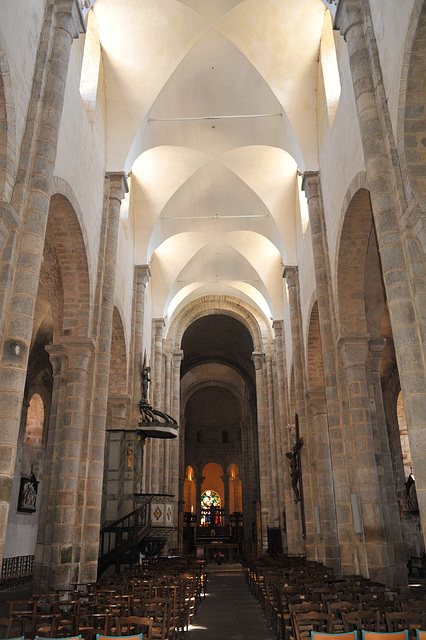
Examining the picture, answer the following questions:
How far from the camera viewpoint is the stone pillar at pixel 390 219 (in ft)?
21.4

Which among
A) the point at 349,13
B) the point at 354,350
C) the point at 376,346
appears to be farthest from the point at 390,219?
the point at 376,346

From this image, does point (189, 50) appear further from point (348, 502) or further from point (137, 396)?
point (348, 502)

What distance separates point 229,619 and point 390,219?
7077 mm

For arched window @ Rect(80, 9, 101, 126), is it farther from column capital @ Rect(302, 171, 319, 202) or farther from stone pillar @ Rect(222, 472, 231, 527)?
stone pillar @ Rect(222, 472, 231, 527)

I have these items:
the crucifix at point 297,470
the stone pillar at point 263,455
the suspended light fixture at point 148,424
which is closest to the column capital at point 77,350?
the suspended light fixture at point 148,424

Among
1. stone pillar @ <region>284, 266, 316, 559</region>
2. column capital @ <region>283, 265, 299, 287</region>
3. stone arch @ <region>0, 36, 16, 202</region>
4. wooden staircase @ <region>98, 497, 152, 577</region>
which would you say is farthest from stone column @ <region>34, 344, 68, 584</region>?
column capital @ <region>283, 265, 299, 287</region>

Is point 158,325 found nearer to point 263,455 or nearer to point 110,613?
point 263,455

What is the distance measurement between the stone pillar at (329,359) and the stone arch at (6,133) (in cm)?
725

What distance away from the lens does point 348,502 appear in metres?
10.8

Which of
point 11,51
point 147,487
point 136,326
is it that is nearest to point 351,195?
point 11,51

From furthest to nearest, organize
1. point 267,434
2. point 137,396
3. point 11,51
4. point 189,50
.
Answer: point 267,434 < point 137,396 < point 189,50 < point 11,51

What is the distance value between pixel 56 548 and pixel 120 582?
4.81 ft

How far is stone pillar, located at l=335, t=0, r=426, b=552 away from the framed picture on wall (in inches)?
582

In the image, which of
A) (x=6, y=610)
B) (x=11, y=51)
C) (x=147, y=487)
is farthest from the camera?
(x=147, y=487)
